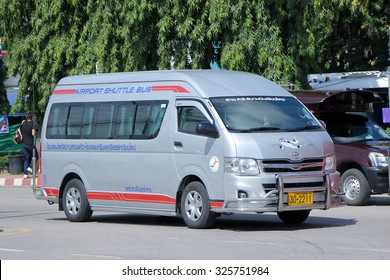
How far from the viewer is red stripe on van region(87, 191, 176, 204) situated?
1534cm

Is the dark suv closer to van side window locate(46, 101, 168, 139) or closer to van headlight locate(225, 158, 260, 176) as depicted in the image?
van side window locate(46, 101, 168, 139)

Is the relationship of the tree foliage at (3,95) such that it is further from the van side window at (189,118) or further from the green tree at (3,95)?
the van side window at (189,118)

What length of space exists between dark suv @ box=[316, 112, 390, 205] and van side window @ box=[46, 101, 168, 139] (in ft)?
18.7

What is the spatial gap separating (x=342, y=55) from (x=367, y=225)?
83.9 ft

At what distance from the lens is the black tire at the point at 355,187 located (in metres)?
19.8

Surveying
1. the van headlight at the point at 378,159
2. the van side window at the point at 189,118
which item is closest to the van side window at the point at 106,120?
the van side window at the point at 189,118

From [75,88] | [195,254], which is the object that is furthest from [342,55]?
[195,254]

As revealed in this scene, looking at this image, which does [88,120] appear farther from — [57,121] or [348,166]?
[348,166]

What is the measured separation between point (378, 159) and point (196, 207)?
242 inches

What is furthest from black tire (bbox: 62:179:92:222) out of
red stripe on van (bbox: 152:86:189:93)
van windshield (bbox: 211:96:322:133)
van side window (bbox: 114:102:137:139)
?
van windshield (bbox: 211:96:322:133)

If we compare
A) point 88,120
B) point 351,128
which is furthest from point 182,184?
point 351,128

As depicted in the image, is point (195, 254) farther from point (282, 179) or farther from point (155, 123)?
point (155, 123)

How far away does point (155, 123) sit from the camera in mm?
15594
